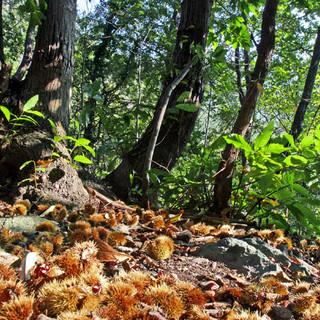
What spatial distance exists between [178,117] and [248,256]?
1.89 m

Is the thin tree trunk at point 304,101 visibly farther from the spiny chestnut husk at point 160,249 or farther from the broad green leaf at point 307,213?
the spiny chestnut husk at point 160,249

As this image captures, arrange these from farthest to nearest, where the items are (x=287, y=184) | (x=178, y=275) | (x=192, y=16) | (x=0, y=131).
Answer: (x=192, y=16)
(x=0, y=131)
(x=287, y=184)
(x=178, y=275)

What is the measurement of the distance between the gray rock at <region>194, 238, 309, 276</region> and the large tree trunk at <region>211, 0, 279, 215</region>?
2.49 feet

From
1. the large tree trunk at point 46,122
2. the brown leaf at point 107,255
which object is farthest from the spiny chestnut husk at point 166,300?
the large tree trunk at point 46,122

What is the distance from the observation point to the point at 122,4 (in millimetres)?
8883

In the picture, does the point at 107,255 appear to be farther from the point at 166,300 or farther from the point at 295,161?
the point at 295,161

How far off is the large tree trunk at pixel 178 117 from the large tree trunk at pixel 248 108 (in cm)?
82

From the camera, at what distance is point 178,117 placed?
295cm

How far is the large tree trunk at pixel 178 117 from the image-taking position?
9.68 feet

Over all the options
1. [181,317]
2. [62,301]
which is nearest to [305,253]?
[181,317]

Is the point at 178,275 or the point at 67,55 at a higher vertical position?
the point at 67,55

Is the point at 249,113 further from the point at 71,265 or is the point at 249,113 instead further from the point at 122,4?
the point at 122,4

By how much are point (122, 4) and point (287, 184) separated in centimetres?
891

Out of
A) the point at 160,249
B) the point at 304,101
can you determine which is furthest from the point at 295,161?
the point at 304,101
